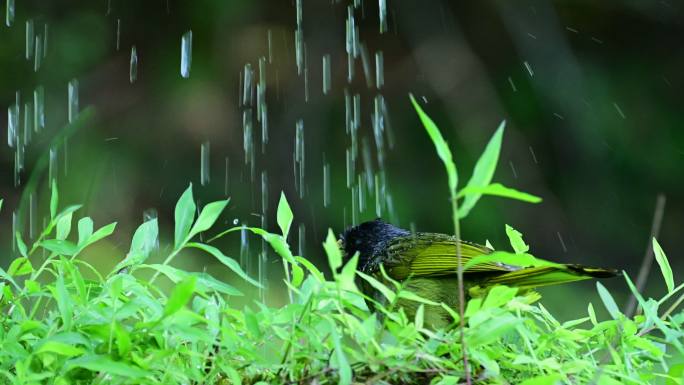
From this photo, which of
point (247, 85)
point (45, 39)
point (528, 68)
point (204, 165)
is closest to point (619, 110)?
point (528, 68)

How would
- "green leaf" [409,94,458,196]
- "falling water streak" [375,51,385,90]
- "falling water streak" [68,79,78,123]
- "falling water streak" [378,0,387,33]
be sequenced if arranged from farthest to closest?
1. "falling water streak" [375,51,385,90]
2. "falling water streak" [378,0,387,33]
3. "falling water streak" [68,79,78,123]
4. "green leaf" [409,94,458,196]

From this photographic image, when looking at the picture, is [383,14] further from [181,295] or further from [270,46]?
[181,295]

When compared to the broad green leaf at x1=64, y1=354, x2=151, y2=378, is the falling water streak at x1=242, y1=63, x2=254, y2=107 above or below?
above

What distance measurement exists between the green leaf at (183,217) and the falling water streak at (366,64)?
5407 mm

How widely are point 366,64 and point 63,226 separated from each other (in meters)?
5.41

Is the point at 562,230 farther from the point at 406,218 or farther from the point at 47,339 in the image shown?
the point at 47,339

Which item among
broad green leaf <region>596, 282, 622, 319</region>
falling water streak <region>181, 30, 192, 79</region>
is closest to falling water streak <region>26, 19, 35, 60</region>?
falling water streak <region>181, 30, 192, 79</region>

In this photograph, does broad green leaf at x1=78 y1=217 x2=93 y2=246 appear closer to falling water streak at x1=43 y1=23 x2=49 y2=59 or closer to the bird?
the bird

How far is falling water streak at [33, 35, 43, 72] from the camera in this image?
599 cm

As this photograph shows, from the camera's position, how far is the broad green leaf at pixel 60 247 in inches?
47.4

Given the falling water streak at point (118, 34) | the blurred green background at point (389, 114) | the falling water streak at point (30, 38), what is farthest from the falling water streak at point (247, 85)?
the falling water streak at point (30, 38)

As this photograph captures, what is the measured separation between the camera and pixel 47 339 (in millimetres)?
1004

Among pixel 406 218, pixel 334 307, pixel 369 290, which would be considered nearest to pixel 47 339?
pixel 334 307

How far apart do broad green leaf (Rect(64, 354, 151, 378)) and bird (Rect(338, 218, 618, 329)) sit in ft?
1.79
